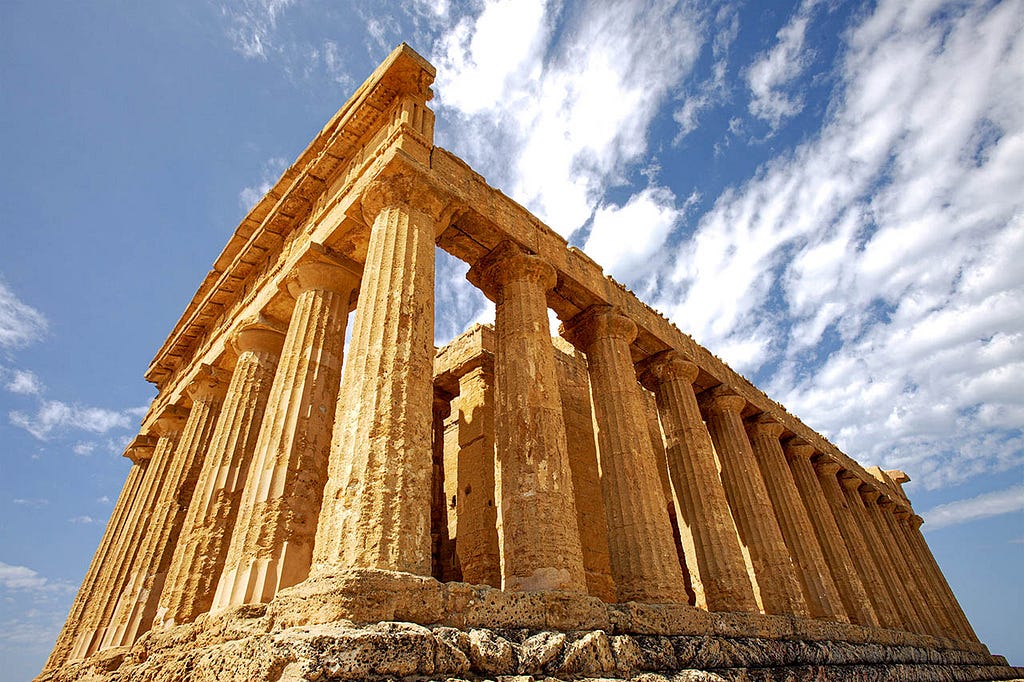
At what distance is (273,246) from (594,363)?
8090 mm

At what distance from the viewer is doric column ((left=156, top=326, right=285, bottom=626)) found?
837cm

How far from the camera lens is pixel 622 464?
10000mm

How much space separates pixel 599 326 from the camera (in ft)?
39.2

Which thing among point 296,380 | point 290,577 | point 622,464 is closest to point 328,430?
point 296,380

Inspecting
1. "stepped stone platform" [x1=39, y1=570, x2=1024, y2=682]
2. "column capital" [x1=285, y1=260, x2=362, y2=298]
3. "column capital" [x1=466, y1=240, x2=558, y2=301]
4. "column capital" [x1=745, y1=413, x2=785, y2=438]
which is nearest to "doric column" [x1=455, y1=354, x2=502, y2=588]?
"column capital" [x1=466, y1=240, x2=558, y2=301]

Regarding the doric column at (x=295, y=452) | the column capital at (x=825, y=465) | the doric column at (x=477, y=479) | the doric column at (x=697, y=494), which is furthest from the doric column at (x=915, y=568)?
the doric column at (x=295, y=452)

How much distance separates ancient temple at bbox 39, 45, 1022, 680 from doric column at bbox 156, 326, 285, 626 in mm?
45

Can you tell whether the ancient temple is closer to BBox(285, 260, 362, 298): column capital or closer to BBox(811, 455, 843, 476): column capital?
BBox(285, 260, 362, 298): column capital

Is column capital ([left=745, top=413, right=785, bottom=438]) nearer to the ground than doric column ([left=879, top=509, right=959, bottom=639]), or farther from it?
farther from it

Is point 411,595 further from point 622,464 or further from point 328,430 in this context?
point 622,464

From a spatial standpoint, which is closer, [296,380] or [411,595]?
[411,595]

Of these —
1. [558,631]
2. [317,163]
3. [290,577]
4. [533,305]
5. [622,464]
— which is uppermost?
[317,163]

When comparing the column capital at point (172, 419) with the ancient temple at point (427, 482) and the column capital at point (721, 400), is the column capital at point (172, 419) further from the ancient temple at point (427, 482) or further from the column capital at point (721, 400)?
the column capital at point (721, 400)

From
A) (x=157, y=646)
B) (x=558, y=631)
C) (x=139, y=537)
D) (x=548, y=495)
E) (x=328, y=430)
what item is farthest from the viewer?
(x=139, y=537)
